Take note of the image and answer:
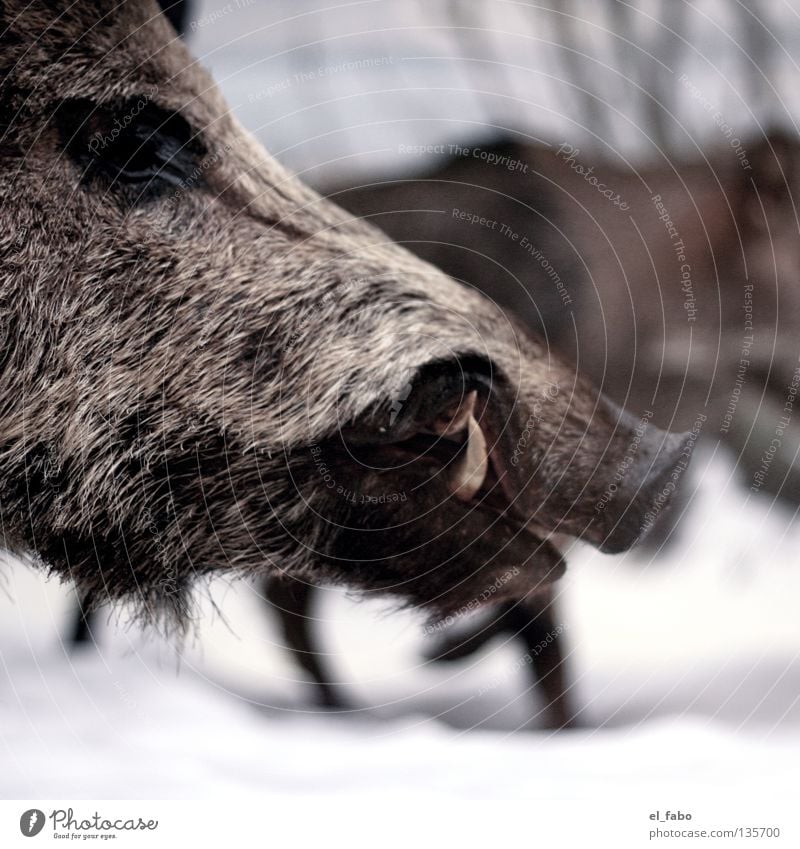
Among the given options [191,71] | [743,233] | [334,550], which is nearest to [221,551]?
[334,550]

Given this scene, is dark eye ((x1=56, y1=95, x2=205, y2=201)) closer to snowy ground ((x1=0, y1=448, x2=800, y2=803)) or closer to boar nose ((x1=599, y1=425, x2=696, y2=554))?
snowy ground ((x1=0, y1=448, x2=800, y2=803))

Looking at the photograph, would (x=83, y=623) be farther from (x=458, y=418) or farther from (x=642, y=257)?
(x=642, y=257)

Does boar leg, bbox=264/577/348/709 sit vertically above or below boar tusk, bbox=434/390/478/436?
below

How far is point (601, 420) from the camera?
739mm

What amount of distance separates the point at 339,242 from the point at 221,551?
34cm

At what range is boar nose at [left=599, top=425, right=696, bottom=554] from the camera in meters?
0.73

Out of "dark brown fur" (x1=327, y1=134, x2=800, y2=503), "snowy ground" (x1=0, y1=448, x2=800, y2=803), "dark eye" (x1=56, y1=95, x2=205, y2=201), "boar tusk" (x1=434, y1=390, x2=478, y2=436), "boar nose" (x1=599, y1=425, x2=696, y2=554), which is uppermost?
"dark eye" (x1=56, y1=95, x2=205, y2=201)

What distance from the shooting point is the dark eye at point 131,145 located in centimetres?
72

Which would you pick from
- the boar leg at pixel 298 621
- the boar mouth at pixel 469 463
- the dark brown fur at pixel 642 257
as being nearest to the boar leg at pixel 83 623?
the boar leg at pixel 298 621

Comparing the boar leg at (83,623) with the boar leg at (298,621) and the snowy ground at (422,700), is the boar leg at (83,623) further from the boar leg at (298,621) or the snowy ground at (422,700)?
the boar leg at (298,621)

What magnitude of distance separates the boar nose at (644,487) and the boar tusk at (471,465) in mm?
131

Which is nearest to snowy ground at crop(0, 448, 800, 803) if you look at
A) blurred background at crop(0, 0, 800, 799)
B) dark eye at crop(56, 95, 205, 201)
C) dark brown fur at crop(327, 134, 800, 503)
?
blurred background at crop(0, 0, 800, 799)

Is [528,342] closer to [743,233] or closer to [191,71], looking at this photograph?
[743,233]

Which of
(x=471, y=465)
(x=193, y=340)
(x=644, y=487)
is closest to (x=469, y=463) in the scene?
(x=471, y=465)
